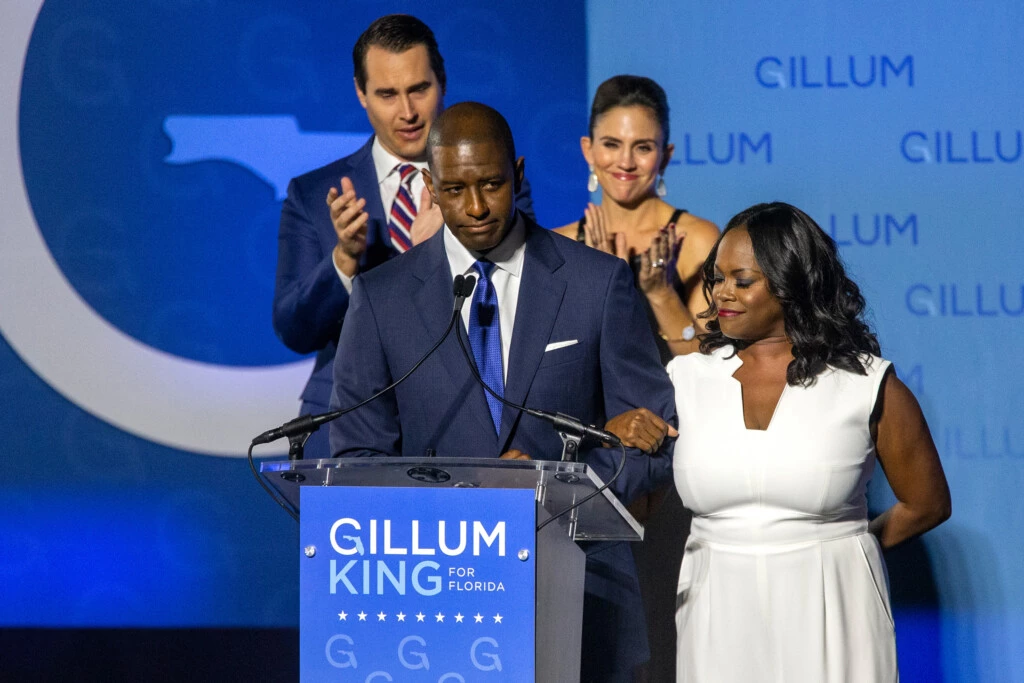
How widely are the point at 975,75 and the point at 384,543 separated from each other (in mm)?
2996

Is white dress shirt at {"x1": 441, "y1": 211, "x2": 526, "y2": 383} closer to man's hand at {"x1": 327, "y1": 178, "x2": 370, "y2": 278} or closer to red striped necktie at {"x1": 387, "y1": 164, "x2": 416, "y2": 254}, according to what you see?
man's hand at {"x1": 327, "y1": 178, "x2": 370, "y2": 278}

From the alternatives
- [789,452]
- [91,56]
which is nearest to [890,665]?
[789,452]

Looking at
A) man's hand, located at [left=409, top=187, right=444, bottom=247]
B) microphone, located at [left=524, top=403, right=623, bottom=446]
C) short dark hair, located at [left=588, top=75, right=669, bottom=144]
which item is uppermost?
short dark hair, located at [left=588, top=75, right=669, bottom=144]

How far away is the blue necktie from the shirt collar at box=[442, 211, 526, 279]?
18 millimetres

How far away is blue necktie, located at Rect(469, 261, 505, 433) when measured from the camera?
2.49 metres

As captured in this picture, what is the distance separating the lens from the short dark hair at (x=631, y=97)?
3.70m

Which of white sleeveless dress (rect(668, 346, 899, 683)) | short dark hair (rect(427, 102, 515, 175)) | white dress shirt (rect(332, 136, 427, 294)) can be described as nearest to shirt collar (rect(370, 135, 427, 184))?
white dress shirt (rect(332, 136, 427, 294))

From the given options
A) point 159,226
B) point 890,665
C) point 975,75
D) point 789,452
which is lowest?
point 890,665

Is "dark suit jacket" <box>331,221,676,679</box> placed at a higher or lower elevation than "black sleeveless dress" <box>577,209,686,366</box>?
lower

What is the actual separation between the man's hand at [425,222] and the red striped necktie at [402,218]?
0.11 metres

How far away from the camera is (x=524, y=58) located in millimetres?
4094

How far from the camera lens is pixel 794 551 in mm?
2660

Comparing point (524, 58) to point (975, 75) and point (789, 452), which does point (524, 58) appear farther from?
point (789, 452)

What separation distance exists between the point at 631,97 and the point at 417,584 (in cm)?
222
